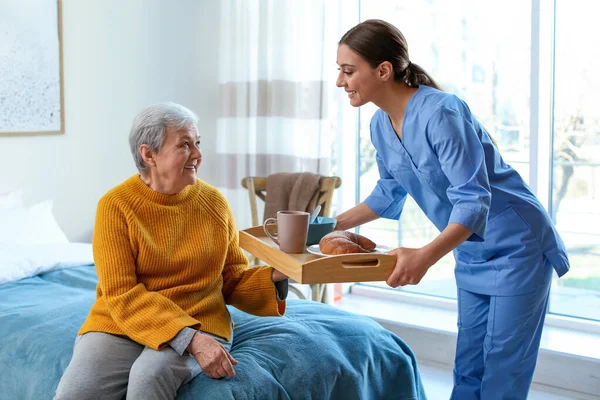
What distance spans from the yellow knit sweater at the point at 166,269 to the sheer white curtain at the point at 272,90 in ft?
5.53

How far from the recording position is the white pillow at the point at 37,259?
9.71 feet

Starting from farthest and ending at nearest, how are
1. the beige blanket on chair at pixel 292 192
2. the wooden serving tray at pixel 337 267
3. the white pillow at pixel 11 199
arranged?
the beige blanket on chair at pixel 292 192 → the white pillow at pixel 11 199 → the wooden serving tray at pixel 337 267

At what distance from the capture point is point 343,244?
1.84 meters

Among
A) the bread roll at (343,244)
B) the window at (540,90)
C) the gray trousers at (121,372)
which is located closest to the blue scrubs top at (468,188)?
the bread roll at (343,244)

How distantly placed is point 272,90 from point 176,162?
1.95 m

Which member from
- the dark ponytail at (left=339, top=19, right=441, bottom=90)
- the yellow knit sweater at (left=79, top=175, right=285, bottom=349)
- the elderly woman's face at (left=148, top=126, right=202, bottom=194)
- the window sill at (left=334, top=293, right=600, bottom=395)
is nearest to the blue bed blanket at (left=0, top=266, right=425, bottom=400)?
the yellow knit sweater at (left=79, top=175, right=285, bottom=349)

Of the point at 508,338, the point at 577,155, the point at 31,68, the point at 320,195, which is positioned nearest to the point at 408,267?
the point at 508,338

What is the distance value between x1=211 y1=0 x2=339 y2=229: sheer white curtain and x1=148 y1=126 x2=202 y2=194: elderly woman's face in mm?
1742

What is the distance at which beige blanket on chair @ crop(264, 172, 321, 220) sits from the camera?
11.4 ft

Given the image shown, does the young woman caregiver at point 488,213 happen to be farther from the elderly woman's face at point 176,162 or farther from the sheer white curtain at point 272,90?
the sheer white curtain at point 272,90

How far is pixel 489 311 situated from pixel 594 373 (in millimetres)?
1309

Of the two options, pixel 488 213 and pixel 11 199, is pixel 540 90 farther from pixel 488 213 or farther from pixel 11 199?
pixel 11 199

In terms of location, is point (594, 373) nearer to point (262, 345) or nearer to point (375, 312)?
point (375, 312)

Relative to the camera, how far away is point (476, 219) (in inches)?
73.0
